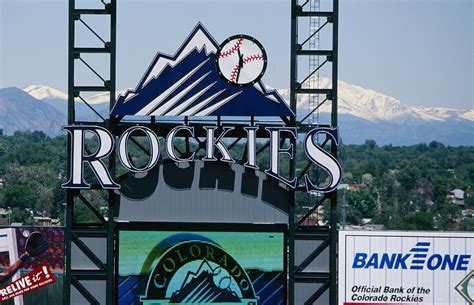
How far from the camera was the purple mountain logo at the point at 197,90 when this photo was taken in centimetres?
4197

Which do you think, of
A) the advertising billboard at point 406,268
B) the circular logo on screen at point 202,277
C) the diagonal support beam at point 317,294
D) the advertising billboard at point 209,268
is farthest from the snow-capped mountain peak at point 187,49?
the advertising billboard at point 406,268

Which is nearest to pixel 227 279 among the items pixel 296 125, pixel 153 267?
pixel 153 267

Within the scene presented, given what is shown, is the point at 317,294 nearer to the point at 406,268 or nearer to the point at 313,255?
the point at 313,255

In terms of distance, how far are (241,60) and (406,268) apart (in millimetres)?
9951

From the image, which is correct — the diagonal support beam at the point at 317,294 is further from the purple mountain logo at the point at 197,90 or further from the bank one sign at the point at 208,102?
the purple mountain logo at the point at 197,90

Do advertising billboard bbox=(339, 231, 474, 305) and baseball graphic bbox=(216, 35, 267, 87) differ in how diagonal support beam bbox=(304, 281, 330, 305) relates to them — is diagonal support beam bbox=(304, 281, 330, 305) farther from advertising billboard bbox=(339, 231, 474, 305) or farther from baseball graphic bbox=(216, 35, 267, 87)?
baseball graphic bbox=(216, 35, 267, 87)

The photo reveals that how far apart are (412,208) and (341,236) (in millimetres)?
149223

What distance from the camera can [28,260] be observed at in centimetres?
4969

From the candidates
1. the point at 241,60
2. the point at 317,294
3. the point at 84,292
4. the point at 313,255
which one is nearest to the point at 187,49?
the point at 241,60

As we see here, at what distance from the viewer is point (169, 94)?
42000 mm

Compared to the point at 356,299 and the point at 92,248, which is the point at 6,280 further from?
the point at 356,299

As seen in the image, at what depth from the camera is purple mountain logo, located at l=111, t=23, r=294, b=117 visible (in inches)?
1652

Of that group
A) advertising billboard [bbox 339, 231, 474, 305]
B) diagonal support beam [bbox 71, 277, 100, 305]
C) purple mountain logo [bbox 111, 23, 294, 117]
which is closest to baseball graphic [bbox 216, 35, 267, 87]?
purple mountain logo [bbox 111, 23, 294, 117]

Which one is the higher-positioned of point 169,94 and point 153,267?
point 169,94
